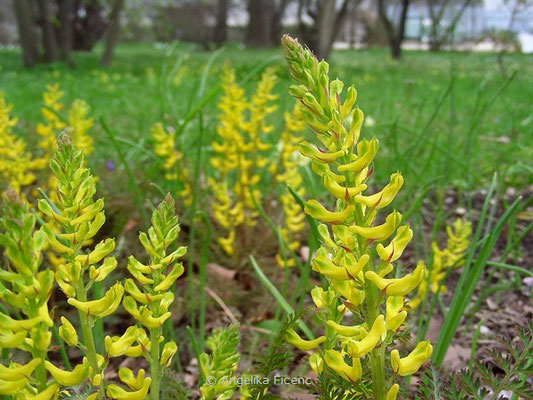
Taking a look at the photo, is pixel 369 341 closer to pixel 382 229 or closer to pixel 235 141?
pixel 382 229

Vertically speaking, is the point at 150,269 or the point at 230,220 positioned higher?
the point at 150,269

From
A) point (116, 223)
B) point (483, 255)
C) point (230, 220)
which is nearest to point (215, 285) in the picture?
point (230, 220)

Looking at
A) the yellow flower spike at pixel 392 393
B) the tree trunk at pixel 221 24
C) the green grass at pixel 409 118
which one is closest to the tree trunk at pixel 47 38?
the green grass at pixel 409 118

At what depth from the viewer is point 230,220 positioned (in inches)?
92.8

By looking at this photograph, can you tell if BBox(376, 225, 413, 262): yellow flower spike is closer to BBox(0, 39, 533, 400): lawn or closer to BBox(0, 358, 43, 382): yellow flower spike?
BBox(0, 39, 533, 400): lawn

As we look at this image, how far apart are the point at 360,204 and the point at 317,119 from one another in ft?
0.37

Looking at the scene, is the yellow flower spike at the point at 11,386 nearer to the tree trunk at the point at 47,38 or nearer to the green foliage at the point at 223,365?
the green foliage at the point at 223,365

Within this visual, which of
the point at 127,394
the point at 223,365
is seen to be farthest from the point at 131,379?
the point at 223,365

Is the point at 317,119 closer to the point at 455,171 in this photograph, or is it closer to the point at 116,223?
the point at 116,223

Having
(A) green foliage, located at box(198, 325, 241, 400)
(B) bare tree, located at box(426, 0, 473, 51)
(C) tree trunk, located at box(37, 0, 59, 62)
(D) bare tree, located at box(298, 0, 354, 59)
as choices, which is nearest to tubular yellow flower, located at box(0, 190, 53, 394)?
(A) green foliage, located at box(198, 325, 241, 400)

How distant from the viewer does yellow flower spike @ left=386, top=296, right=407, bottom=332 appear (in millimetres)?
663

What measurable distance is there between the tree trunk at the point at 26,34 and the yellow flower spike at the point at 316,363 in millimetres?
14557

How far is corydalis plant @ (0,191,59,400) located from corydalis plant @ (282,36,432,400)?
293 millimetres

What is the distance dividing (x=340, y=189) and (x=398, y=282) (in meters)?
0.13
